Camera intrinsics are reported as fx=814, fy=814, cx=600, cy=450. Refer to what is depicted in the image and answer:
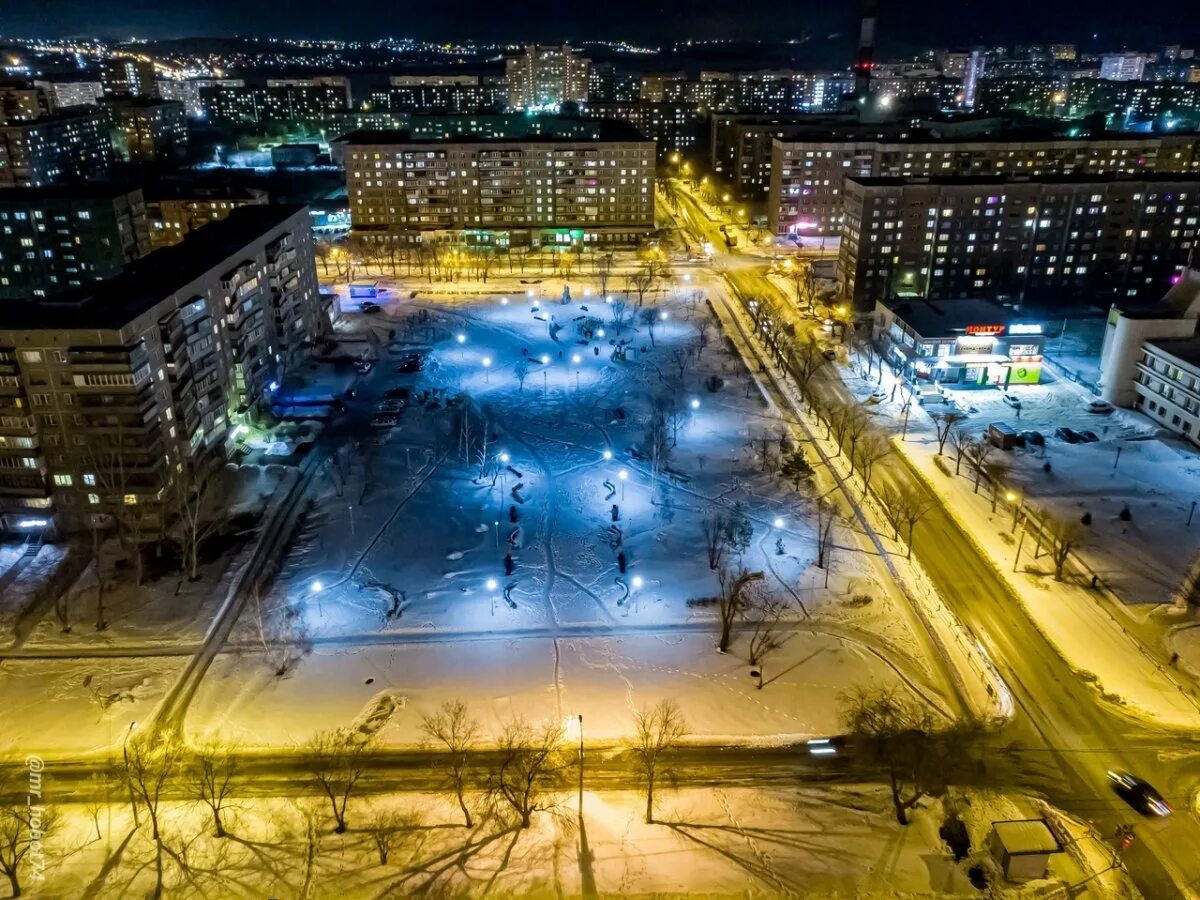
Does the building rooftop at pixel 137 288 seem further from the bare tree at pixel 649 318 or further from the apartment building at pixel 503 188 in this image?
the apartment building at pixel 503 188

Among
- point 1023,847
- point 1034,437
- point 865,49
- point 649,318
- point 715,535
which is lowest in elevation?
point 1023,847

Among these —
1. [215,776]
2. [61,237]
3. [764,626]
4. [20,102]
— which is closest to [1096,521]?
[764,626]

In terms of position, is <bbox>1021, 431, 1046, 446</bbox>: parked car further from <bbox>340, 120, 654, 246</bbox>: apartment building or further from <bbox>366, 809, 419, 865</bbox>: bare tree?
<bbox>340, 120, 654, 246</bbox>: apartment building

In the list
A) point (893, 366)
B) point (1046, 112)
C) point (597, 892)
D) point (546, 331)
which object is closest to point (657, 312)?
point (546, 331)

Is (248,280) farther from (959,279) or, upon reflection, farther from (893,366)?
(959,279)

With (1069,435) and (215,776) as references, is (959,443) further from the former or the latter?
(215,776)

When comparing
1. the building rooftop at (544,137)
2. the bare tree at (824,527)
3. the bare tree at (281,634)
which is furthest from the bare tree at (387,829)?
the building rooftop at (544,137)
